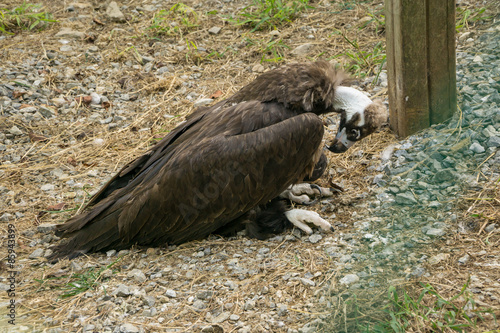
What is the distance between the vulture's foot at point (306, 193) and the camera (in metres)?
4.42

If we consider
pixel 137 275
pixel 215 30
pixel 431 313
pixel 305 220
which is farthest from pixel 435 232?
pixel 215 30

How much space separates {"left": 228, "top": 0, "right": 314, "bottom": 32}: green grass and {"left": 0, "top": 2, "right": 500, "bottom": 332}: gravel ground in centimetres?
25

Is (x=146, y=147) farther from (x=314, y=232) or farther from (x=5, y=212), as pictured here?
(x=314, y=232)

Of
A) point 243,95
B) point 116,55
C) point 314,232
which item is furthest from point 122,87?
point 314,232

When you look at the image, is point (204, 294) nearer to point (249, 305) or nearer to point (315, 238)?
point (249, 305)

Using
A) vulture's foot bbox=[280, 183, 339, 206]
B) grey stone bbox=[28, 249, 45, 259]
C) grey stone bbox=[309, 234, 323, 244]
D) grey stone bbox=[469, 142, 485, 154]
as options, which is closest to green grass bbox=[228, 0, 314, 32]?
vulture's foot bbox=[280, 183, 339, 206]

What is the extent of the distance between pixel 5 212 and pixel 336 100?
272cm

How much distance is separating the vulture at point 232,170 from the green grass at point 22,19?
143 inches

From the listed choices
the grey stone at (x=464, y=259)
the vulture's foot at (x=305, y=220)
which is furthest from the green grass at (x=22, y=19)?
the grey stone at (x=464, y=259)

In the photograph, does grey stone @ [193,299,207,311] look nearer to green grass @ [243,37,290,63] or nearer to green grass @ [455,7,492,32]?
green grass @ [243,37,290,63]

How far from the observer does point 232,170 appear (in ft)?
12.5

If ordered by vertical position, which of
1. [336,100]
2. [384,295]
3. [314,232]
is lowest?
[314,232]

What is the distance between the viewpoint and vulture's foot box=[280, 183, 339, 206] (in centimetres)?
442

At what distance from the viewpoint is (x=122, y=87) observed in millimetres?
6098
